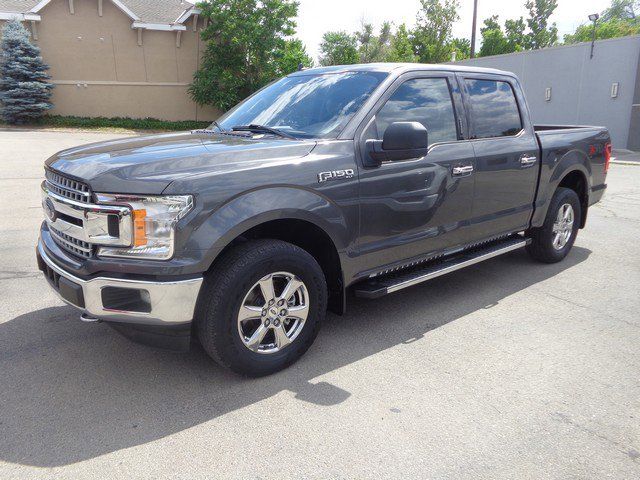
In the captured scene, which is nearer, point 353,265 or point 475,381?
point 475,381

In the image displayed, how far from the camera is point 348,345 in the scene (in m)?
3.94

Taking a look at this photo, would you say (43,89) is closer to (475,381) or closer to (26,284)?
(26,284)

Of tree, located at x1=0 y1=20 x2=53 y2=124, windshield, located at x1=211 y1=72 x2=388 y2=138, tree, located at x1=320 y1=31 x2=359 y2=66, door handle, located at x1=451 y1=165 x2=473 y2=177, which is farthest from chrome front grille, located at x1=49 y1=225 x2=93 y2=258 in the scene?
tree, located at x1=320 y1=31 x2=359 y2=66

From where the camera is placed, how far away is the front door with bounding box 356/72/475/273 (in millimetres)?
3811

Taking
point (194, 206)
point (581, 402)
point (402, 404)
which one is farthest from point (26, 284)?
point (581, 402)

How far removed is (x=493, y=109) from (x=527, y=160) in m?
0.60

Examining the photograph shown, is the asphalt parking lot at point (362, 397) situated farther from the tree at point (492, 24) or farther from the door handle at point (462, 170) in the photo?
the tree at point (492, 24)

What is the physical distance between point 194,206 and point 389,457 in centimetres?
166

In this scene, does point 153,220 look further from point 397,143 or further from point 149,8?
point 149,8

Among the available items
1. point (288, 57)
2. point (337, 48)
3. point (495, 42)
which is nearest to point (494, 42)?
point (495, 42)

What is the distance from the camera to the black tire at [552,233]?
568 cm

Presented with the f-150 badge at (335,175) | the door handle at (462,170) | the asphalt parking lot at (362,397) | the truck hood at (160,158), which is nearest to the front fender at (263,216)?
the f-150 badge at (335,175)

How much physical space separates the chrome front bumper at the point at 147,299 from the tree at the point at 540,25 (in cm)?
6363

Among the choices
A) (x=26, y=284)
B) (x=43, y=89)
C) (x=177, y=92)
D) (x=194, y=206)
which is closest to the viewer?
(x=194, y=206)
